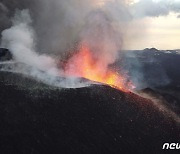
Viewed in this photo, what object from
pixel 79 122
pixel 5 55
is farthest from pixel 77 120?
pixel 5 55

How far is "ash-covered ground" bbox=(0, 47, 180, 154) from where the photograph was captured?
4291 centimetres

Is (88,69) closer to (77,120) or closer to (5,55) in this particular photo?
(5,55)

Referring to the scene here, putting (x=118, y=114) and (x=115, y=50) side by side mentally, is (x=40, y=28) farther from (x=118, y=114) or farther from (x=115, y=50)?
(x=118, y=114)

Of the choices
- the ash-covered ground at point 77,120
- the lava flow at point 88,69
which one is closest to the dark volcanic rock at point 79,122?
the ash-covered ground at point 77,120

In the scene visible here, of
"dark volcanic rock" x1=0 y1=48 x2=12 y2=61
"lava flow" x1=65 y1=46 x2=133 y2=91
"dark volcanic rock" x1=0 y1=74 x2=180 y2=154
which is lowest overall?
"dark volcanic rock" x1=0 y1=74 x2=180 y2=154

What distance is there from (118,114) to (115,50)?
5823 centimetres

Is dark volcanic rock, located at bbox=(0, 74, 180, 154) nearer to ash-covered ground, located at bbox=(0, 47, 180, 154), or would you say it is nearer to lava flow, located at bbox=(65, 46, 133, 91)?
ash-covered ground, located at bbox=(0, 47, 180, 154)

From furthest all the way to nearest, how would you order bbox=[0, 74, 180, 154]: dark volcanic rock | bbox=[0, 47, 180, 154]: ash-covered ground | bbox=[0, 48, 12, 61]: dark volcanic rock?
bbox=[0, 48, 12, 61]: dark volcanic rock → bbox=[0, 47, 180, 154]: ash-covered ground → bbox=[0, 74, 180, 154]: dark volcanic rock

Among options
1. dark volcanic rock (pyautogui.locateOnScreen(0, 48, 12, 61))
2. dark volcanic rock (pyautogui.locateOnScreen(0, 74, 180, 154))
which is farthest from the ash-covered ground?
dark volcanic rock (pyautogui.locateOnScreen(0, 48, 12, 61))

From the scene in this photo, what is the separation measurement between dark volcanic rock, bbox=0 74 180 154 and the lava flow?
73.4 feet

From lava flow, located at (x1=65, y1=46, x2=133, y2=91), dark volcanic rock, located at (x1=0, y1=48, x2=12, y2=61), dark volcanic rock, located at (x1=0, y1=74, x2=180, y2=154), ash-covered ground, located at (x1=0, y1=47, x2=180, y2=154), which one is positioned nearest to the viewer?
dark volcanic rock, located at (x1=0, y1=74, x2=180, y2=154)

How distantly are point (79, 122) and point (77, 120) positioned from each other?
47 cm

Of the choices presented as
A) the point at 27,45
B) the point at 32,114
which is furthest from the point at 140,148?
the point at 27,45

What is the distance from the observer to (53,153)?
41.2m
